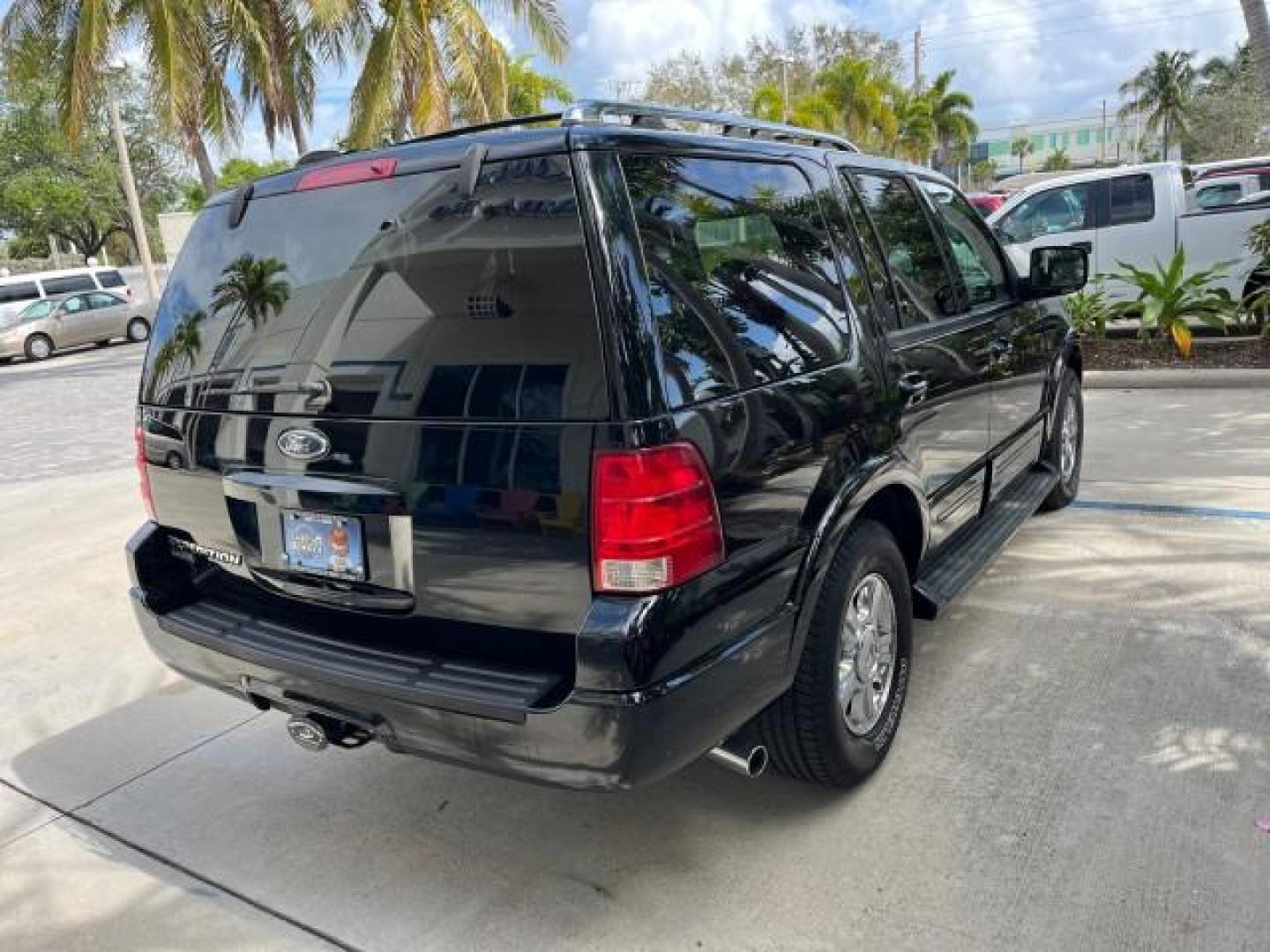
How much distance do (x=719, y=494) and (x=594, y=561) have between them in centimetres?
33

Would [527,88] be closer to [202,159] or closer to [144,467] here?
[202,159]

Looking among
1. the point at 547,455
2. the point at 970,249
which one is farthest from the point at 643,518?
the point at 970,249

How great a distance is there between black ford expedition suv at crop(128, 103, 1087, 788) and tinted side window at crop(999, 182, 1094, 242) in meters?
8.76

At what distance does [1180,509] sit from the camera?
5090mm

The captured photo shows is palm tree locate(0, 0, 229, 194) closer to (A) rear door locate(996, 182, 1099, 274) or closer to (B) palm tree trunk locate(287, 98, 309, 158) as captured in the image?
(B) palm tree trunk locate(287, 98, 309, 158)

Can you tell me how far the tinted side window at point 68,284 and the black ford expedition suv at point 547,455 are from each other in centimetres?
2423

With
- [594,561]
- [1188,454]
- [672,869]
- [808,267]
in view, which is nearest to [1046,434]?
[1188,454]

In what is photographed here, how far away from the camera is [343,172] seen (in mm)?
2512

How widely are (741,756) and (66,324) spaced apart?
23.9m

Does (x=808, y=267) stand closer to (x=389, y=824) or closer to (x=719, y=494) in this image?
(x=719, y=494)

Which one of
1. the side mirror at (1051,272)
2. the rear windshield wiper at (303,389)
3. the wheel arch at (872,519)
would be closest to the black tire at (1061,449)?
the side mirror at (1051,272)

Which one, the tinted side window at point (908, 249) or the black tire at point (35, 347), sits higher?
the black tire at point (35, 347)

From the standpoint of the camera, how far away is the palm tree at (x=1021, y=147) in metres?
93.1

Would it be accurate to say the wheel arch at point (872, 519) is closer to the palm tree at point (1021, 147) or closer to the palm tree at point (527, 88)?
the palm tree at point (527, 88)
